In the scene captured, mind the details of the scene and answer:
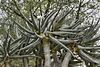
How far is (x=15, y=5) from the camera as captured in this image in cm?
607

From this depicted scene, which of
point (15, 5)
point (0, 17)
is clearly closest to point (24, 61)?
point (15, 5)

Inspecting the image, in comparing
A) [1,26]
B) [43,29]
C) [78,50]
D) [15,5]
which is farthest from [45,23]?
[1,26]

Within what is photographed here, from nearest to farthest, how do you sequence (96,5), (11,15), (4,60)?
(4,60), (11,15), (96,5)

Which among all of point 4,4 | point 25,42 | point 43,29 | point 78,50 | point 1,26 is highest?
point 4,4

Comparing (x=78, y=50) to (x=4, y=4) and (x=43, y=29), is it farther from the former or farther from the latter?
(x=4, y=4)

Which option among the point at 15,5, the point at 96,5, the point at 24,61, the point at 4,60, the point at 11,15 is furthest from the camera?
the point at 96,5

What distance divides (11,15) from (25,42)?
160 inches

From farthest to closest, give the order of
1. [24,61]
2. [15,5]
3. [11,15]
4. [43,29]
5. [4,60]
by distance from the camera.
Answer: [11,15] → [15,5] → [24,61] → [43,29] → [4,60]

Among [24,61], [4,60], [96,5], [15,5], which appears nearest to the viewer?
[4,60]

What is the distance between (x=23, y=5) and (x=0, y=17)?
194cm

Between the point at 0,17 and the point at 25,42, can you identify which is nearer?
the point at 25,42

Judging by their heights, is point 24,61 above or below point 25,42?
below

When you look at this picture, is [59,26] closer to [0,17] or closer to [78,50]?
[78,50]

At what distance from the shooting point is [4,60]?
98.9 inches
